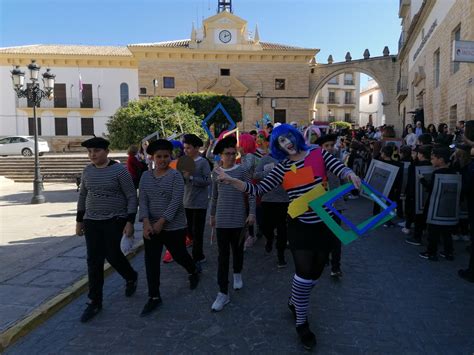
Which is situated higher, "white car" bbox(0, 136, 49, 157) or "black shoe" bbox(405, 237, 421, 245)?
"white car" bbox(0, 136, 49, 157)

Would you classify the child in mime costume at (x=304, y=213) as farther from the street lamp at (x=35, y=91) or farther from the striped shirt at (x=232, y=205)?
the street lamp at (x=35, y=91)

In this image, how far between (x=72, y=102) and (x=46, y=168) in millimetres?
21646

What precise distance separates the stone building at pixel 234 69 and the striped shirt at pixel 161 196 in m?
32.1

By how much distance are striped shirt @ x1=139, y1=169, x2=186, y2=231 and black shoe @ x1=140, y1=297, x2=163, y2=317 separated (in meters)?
0.74

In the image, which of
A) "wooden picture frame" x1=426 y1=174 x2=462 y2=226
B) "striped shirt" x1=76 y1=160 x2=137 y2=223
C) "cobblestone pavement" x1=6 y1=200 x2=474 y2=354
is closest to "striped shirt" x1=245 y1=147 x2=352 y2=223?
"cobblestone pavement" x1=6 y1=200 x2=474 y2=354

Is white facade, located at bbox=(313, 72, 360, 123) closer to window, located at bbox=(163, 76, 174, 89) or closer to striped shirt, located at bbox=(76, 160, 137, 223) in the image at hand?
window, located at bbox=(163, 76, 174, 89)

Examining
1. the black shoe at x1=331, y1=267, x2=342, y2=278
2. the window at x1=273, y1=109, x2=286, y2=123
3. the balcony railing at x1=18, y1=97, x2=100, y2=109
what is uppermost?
the balcony railing at x1=18, y1=97, x2=100, y2=109

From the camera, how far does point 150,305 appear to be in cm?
406

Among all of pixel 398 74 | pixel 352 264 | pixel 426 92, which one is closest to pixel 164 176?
pixel 352 264

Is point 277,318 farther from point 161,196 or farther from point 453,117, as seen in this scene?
point 453,117

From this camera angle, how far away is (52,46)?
40844 millimetres

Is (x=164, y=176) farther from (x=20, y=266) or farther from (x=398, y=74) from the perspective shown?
(x=398, y=74)

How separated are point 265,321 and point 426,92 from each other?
675 inches

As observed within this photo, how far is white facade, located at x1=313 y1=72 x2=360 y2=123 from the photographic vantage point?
61906mm
